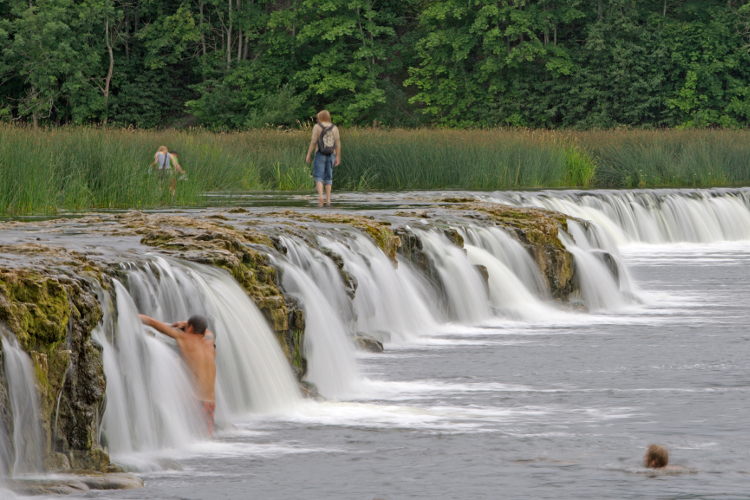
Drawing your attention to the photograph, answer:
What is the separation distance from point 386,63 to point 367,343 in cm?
4159

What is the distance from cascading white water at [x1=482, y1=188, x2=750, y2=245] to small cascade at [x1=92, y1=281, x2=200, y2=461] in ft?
53.8

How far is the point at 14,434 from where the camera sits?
5.95 m

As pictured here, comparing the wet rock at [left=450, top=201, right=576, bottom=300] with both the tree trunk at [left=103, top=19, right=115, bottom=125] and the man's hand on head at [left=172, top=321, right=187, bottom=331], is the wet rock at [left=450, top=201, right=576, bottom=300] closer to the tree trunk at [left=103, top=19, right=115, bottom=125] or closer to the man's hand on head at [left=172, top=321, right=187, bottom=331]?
the man's hand on head at [left=172, top=321, right=187, bottom=331]

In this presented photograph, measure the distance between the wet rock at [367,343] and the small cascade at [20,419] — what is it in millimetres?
5015

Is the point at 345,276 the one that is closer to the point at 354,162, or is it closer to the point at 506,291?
the point at 506,291

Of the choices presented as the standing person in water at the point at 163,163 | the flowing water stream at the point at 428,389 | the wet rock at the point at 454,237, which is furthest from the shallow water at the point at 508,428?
the standing person in water at the point at 163,163

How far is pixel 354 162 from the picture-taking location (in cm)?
2770

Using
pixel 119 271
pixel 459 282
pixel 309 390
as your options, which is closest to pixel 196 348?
pixel 119 271

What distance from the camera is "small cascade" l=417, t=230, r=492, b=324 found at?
43.8 ft

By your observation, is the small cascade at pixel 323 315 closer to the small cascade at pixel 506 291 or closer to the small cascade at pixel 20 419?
the small cascade at pixel 506 291

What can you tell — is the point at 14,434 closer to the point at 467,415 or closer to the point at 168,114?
the point at 467,415

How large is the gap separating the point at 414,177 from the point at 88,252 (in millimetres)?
19082

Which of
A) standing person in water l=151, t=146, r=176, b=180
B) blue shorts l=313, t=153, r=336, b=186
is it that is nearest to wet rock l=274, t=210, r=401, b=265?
blue shorts l=313, t=153, r=336, b=186

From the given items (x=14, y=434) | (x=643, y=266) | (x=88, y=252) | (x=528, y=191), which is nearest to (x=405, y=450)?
(x=14, y=434)
